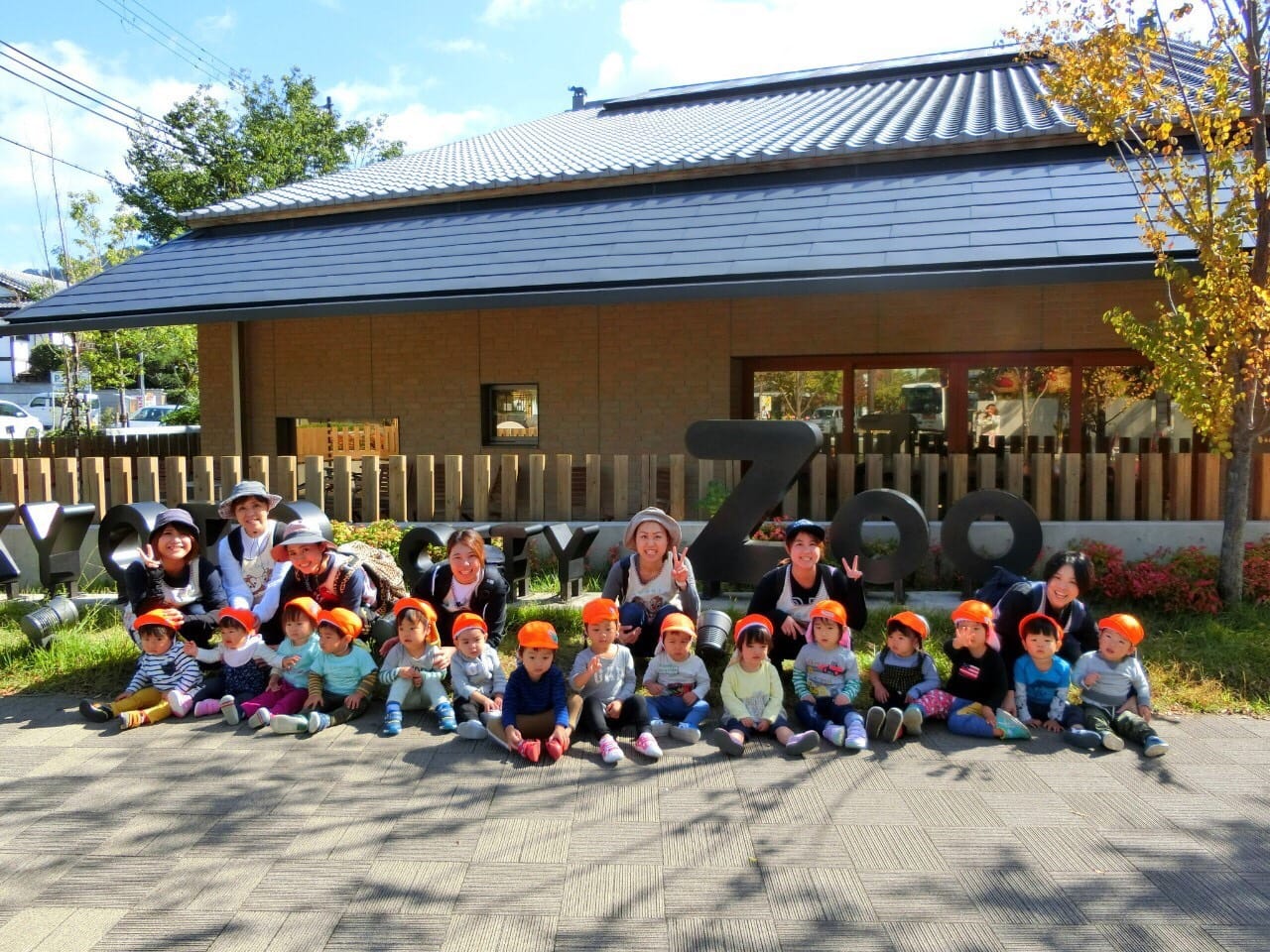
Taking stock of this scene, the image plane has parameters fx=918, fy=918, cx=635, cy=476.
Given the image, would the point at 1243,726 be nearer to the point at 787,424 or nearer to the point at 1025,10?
the point at 787,424

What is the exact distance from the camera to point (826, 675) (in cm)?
528

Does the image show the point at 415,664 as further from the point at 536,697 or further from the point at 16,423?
the point at 16,423

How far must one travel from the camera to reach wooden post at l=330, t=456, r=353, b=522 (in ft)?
29.8

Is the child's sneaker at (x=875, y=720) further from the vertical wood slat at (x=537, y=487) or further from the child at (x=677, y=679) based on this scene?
the vertical wood slat at (x=537, y=487)

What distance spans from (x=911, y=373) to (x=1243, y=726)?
6.35m

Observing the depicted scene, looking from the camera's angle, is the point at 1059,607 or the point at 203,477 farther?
the point at 203,477

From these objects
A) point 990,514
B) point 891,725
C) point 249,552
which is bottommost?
point 891,725

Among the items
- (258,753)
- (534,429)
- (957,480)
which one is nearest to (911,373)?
(957,480)

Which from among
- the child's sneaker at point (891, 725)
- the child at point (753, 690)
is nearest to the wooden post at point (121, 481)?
the child at point (753, 690)

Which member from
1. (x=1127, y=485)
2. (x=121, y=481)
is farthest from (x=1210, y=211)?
(x=121, y=481)

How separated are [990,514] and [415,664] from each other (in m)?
4.51

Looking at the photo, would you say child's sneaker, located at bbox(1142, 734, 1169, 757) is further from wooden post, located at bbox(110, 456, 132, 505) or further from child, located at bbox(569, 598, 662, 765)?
wooden post, located at bbox(110, 456, 132, 505)

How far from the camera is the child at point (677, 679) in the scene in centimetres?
525

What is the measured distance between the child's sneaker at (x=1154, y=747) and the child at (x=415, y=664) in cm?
375
